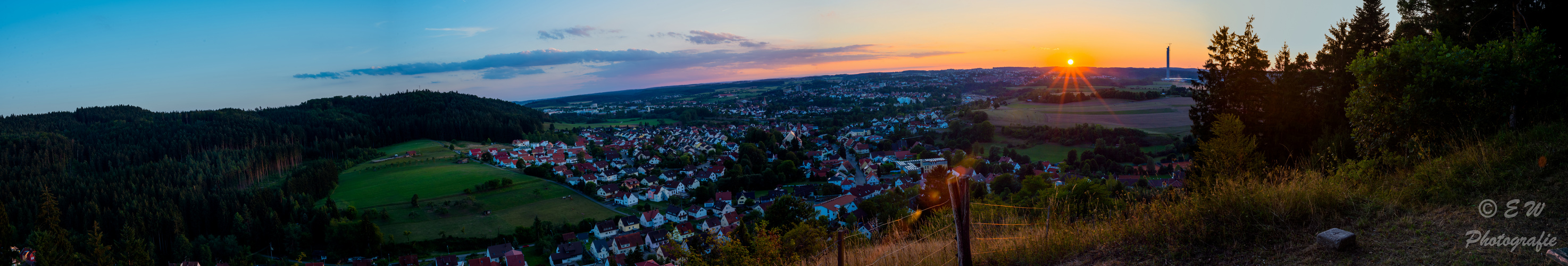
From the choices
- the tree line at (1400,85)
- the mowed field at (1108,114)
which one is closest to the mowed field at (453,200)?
the tree line at (1400,85)

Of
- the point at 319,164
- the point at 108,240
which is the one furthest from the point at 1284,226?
the point at 319,164

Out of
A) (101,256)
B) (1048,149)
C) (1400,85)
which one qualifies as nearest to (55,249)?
(101,256)

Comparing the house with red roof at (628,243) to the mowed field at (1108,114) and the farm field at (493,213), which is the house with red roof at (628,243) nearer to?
the farm field at (493,213)

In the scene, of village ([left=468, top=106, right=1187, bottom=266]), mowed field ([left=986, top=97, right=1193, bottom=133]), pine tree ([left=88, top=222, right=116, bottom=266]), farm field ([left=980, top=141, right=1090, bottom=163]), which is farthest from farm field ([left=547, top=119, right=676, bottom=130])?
pine tree ([left=88, top=222, right=116, bottom=266])

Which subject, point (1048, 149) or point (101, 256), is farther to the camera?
point (1048, 149)

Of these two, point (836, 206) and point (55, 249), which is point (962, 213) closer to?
point (836, 206)
